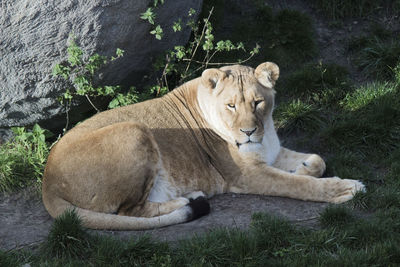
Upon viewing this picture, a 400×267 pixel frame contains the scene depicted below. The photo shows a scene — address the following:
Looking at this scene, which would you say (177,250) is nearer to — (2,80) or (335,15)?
(2,80)

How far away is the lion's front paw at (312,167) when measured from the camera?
626 cm

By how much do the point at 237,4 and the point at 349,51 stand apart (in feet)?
A: 5.92

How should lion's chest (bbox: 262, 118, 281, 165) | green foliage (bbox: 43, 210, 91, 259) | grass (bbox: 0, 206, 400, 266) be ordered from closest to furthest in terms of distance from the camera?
grass (bbox: 0, 206, 400, 266), green foliage (bbox: 43, 210, 91, 259), lion's chest (bbox: 262, 118, 281, 165)

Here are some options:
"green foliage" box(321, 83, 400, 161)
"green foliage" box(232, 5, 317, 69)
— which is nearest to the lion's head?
"green foliage" box(321, 83, 400, 161)

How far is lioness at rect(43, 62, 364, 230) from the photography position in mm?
5395

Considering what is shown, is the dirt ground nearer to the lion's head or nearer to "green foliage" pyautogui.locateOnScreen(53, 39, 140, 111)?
the lion's head

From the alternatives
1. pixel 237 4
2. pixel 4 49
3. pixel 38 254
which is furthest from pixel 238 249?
pixel 237 4

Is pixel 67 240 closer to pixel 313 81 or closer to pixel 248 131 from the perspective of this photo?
pixel 248 131

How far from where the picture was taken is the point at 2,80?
6410 mm

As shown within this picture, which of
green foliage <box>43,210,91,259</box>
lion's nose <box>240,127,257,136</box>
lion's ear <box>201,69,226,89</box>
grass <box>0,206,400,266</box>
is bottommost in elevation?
grass <box>0,206,400,266</box>

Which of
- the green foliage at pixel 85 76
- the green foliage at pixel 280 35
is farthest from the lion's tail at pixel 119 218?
the green foliage at pixel 280 35

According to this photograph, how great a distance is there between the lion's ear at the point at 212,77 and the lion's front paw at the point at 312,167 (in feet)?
4.12

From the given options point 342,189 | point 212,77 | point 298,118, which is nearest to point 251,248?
point 342,189

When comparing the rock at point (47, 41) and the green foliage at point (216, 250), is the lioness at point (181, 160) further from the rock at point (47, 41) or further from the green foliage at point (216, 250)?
the rock at point (47, 41)
